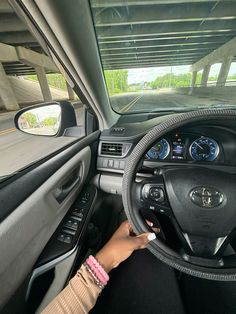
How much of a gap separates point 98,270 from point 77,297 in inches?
5.0

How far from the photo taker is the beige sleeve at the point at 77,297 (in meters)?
0.79

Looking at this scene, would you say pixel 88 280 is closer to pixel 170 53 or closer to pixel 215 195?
pixel 215 195

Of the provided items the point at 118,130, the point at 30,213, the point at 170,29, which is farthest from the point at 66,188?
the point at 170,29

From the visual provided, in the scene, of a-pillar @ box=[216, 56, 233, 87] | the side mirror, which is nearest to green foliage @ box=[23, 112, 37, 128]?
the side mirror

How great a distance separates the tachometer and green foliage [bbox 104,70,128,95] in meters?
0.65

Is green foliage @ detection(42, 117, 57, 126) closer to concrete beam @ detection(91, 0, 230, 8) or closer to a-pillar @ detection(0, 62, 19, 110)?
concrete beam @ detection(91, 0, 230, 8)

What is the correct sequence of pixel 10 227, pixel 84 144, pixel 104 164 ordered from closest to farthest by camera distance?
pixel 10 227 < pixel 84 144 < pixel 104 164

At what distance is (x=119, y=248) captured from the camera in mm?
1044

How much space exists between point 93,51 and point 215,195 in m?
1.04

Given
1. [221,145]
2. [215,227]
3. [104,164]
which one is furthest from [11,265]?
[221,145]

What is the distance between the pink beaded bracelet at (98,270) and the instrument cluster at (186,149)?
2.54 ft

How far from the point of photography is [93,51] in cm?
119

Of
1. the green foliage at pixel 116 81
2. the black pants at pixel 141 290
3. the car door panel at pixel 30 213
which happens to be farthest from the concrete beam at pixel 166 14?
the black pants at pixel 141 290

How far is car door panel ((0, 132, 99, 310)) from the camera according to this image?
29.8 inches
